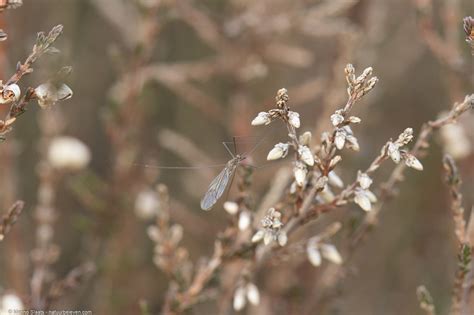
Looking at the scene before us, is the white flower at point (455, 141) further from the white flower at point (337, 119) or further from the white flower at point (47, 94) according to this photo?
the white flower at point (47, 94)

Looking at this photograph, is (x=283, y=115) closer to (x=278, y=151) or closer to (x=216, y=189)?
(x=278, y=151)

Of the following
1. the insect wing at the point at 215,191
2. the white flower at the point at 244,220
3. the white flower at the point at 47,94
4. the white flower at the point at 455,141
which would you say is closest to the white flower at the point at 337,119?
the insect wing at the point at 215,191

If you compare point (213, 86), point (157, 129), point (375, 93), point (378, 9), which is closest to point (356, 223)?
point (375, 93)

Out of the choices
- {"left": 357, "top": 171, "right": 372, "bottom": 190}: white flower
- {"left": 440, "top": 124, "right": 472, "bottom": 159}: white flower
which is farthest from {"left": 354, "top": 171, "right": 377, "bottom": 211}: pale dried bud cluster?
{"left": 440, "top": 124, "right": 472, "bottom": 159}: white flower

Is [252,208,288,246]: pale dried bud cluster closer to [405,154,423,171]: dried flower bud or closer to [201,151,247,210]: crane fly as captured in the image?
[201,151,247,210]: crane fly

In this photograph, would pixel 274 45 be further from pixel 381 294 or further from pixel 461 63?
pixel 381 294
